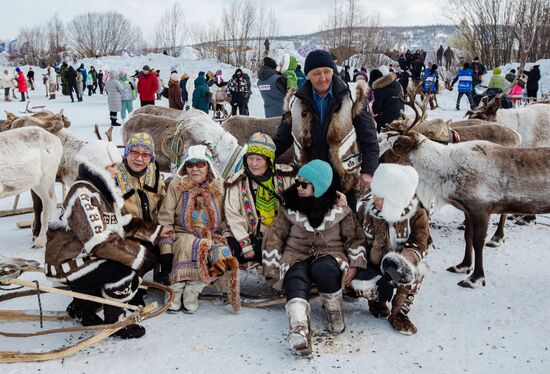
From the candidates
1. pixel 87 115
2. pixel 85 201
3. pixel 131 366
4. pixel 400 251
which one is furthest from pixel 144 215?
pixel 87 115

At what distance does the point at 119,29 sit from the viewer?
50.9 meters

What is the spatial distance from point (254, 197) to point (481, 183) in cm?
187

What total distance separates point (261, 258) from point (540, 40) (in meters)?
23.0

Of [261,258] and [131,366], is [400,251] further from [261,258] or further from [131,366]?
[131,366]

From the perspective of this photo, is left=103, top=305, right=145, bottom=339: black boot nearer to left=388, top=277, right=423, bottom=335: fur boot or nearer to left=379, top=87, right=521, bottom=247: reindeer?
left=388, top=277, right=423, bottom=335: fur boot

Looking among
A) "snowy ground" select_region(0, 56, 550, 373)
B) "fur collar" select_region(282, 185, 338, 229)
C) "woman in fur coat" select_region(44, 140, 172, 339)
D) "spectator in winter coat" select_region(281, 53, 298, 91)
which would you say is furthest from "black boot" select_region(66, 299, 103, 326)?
"spectator in winter coat" select_region(281, 53, 298, 91)

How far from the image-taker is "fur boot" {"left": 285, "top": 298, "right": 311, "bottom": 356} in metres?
2.63

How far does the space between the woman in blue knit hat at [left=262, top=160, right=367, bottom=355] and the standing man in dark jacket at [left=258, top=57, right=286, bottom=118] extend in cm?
402

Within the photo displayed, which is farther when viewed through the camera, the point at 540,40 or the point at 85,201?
the point at 540,40

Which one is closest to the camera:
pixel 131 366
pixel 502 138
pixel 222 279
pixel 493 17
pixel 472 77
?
pixel 131 366

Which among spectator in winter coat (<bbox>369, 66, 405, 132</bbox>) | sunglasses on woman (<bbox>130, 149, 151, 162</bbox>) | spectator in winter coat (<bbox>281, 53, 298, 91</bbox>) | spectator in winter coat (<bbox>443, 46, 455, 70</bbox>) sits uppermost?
spectator in winter coat (<bbox>443, 46, 455, 70</bbox>)

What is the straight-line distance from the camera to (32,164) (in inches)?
176

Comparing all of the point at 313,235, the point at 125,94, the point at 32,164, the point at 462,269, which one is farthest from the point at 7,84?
the point at 462,269

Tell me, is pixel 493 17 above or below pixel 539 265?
above
